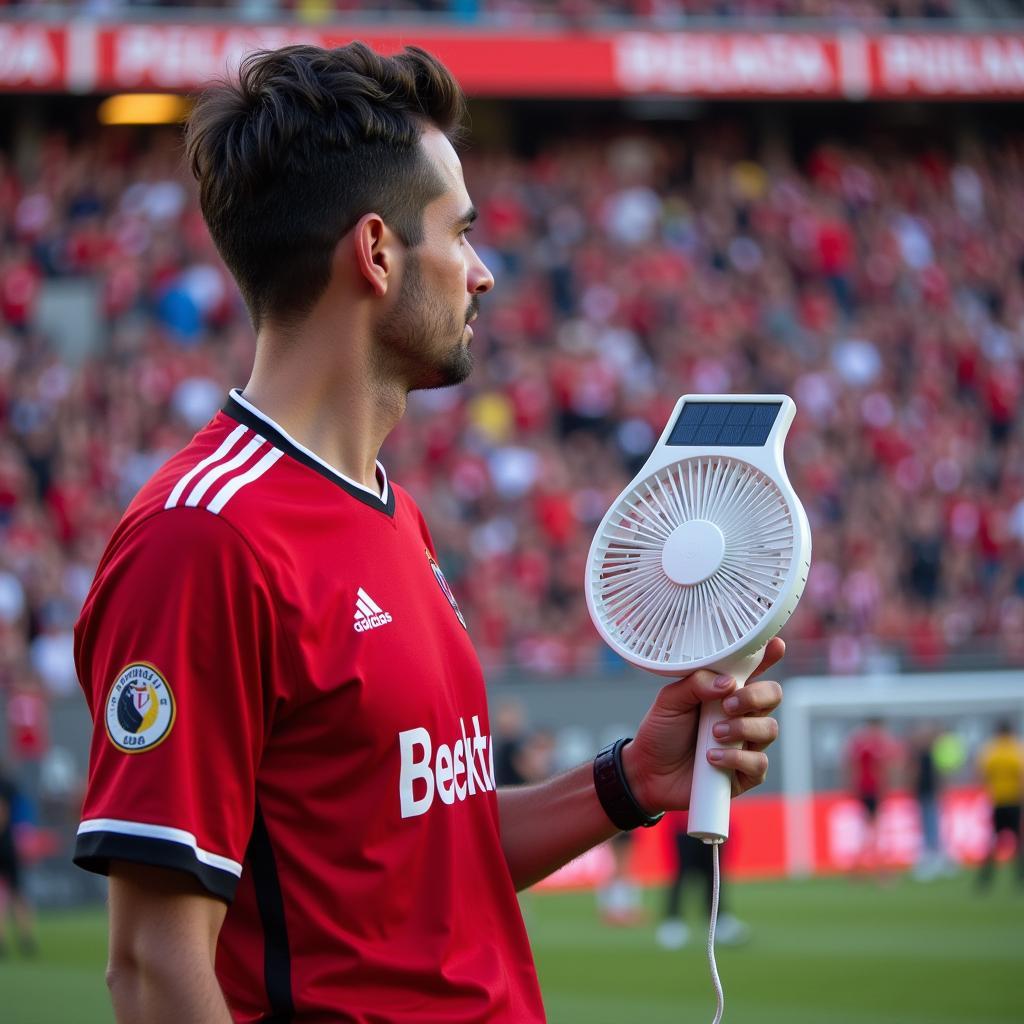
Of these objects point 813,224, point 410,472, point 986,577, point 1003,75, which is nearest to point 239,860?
point 410,472

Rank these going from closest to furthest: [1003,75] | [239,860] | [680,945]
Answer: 1. [239,860]
2. [680,945]
3. [1003,75]

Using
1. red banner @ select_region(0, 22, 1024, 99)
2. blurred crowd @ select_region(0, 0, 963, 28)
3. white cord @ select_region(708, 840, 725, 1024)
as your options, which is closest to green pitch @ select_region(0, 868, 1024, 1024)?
white cord @ select_region(708, 840, 725, 1024)

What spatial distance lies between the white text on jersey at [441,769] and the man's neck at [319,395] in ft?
1.44

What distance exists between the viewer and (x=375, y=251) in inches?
98.0

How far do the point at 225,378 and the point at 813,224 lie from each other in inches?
394

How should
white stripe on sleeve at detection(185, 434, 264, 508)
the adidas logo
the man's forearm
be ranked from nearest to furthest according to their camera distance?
1. white stripe on sleeve at detection(185, 434, 264, 508)
2. the adidas logo
3. the man's forearm

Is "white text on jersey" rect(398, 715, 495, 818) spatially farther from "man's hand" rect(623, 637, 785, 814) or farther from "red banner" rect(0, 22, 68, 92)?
"red banner" rect(0, 22, 68, 92)

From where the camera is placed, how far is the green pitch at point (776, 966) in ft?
33.0

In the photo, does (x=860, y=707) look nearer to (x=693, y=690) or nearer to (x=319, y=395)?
(x=693, y=690)

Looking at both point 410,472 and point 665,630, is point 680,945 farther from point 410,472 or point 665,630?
point 665,630

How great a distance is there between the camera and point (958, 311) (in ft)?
78.8

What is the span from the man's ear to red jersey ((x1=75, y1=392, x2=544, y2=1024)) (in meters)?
0.26

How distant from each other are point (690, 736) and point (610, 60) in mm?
22601

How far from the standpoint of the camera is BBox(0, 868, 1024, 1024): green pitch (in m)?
10.1
